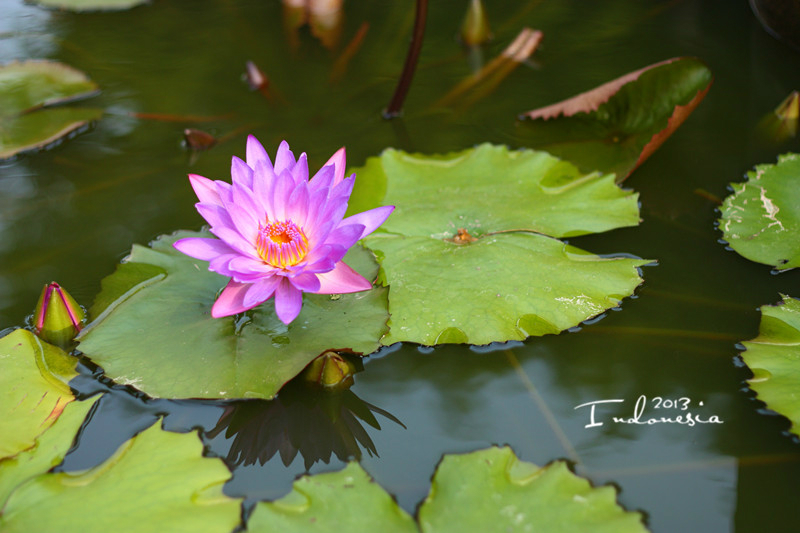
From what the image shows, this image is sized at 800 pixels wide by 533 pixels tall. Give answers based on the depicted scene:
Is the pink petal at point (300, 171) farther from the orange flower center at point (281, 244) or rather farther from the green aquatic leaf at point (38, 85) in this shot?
the green aquatic leaf at point (38, 85)

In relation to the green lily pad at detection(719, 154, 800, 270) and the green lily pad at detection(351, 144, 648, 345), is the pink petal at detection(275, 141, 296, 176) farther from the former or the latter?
the green lily pad at detection(719, 154, 800, 270)

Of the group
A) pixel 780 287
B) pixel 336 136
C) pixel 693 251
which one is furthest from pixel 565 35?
pixel 780 287

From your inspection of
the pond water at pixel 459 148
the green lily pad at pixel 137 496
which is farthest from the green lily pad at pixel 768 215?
the green lily pad at pixel 137 496

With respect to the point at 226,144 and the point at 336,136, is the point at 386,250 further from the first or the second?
the point at 226,144

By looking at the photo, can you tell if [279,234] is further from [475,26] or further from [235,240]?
[475,26]

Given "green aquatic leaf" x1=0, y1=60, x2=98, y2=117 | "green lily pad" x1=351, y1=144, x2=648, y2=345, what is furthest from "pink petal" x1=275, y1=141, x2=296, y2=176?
"green aquatic leaf" x1=0, y1=60, x2=98, y2=117

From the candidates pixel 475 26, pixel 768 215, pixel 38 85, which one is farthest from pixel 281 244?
pixel 475 26
